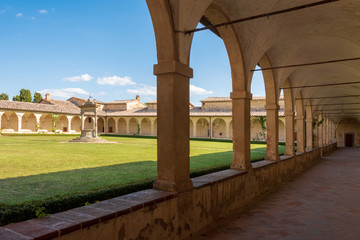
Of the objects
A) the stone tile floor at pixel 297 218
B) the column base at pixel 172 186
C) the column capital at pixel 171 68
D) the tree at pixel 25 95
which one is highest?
the tree at pixel 25 95

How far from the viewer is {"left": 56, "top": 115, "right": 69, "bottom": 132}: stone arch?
4175 cm

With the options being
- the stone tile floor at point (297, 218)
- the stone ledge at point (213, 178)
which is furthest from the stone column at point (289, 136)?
the stone ledge at point (213, 178)

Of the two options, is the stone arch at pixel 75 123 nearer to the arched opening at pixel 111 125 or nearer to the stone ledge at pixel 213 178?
the arched opening at pixel 111 125

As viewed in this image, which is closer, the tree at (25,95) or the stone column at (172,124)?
the stone column at (172,124)

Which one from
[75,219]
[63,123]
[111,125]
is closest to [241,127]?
[75,219]

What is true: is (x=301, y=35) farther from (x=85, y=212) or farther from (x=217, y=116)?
(x=217, y=116)

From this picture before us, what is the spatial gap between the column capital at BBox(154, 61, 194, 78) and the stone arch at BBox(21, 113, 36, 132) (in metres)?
40.9

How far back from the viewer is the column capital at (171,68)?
372 cm

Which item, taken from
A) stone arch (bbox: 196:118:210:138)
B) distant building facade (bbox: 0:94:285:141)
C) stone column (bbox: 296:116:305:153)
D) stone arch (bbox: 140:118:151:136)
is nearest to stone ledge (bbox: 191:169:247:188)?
stone column (bbox: 296:116:305:153)

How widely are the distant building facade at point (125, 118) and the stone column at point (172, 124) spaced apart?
32.5 metres

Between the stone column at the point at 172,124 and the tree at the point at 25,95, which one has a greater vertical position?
the tree at the point at 25,95

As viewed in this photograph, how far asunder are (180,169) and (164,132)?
597mm

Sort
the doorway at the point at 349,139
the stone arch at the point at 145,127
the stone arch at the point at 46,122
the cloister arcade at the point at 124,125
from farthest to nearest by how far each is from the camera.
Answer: the stone arch at the point at 145,127, the stone arch at the point at 46,122, the cloister arcade at the point at 124,125, the doorway at the point at 349,139

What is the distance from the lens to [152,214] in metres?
3.28
